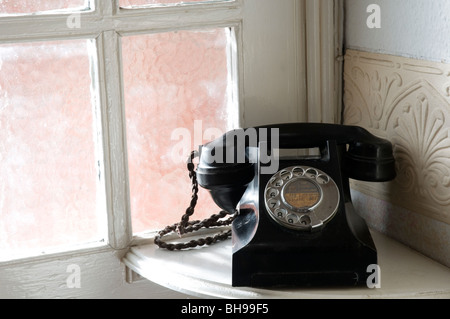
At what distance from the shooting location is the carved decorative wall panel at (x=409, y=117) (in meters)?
1.21

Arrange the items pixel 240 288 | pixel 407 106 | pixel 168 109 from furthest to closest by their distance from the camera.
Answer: pixel 168 109, pixel 407 106, pixel 240 288

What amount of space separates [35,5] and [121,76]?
196mm

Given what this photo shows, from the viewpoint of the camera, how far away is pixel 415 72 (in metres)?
1.25

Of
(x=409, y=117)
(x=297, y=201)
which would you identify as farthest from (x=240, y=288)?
(x=409, y=117)

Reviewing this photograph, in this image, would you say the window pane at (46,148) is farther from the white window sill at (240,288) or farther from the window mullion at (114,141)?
the white window sill at (240,288)

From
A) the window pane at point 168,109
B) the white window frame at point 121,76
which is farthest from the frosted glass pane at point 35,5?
the window pane at point 168,109

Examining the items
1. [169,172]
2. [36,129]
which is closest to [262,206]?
[169,172]

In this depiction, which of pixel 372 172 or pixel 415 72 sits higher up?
pixel 415 72

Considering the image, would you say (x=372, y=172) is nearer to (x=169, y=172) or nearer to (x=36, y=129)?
(x=169, y=172)

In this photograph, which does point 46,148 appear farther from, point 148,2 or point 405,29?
point 405,29

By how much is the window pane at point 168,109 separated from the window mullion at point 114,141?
0.04 m

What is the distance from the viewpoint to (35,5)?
1266 mm

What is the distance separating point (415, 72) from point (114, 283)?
0.70 m

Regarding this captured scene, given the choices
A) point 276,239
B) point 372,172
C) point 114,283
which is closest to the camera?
point 276,239
